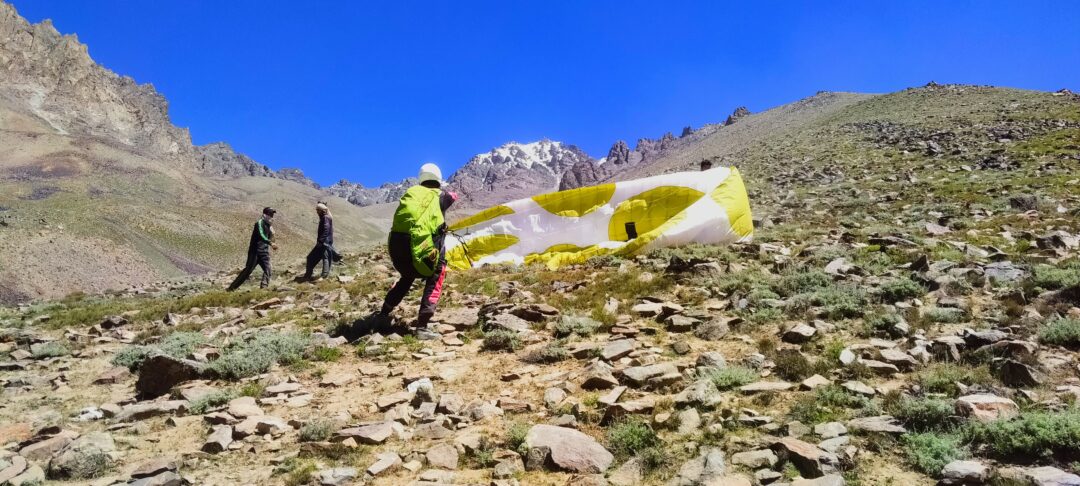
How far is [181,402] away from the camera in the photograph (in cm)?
602

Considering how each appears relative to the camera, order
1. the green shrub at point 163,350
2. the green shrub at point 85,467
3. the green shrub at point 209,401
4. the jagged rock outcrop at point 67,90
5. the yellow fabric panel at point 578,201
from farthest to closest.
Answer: the jagged rock outcrop at point 67,90, the yellow fabric panel at point 578,201, the green shrub at point 163,350, the green shrub at point 209,401, the green shrub at point 85,467

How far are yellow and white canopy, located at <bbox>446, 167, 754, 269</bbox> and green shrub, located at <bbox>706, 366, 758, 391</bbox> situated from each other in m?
7.34

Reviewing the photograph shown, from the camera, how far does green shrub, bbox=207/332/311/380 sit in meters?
6.95

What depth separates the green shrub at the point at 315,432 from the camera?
501 centimetres

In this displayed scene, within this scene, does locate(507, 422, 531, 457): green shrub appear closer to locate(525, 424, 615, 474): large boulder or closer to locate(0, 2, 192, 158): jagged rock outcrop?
locate(525, 424, 615, 474): large boulder

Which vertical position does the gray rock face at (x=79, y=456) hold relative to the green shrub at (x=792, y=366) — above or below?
above

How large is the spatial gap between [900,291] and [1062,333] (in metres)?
2.07

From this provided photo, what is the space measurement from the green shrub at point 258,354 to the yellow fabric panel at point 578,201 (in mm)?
7853

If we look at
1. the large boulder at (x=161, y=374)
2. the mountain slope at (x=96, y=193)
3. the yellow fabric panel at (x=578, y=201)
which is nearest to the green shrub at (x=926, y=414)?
the large boulder at (x=161, y=374)

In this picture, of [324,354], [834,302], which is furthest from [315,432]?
[834,302]

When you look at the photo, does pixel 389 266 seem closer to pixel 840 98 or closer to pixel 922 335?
pixel 922 335

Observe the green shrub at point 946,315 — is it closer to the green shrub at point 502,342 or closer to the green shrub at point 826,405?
the green shrub at point 826,405

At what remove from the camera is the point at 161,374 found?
6.72 meters

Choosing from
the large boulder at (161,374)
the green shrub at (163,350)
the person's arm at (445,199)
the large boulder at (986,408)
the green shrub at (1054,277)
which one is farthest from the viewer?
the person's arm at (445,199)
